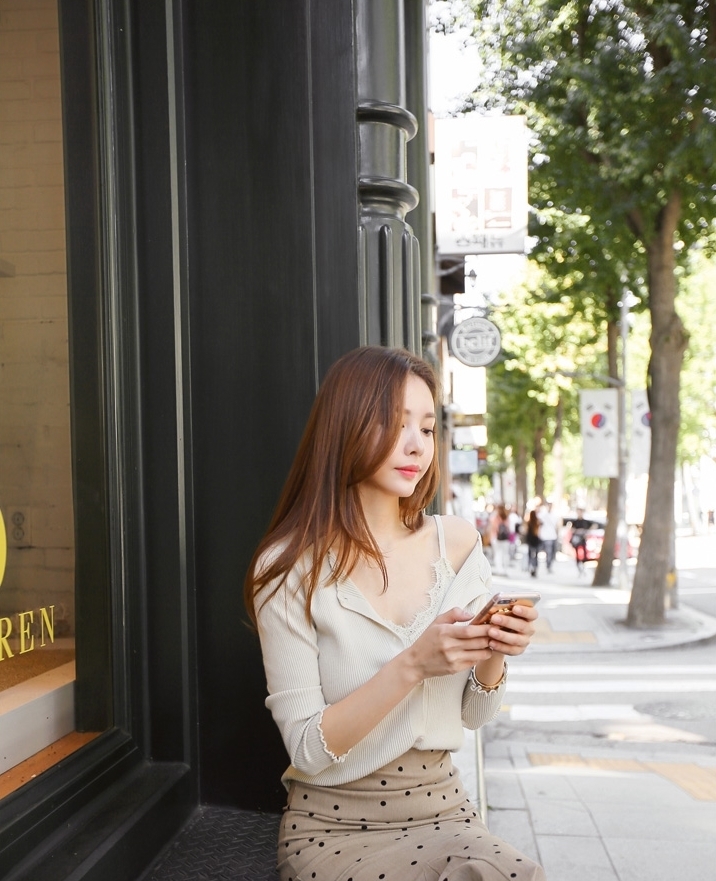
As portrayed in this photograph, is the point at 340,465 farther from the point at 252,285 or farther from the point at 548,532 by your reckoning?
the point at 548,532

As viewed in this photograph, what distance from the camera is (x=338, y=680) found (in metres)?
2.30

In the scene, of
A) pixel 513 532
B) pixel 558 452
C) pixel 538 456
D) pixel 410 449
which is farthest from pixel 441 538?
pixel 538 456

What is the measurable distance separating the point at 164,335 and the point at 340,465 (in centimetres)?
87

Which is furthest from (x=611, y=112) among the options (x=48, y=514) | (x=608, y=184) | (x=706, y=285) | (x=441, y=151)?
(x=706, y=285)

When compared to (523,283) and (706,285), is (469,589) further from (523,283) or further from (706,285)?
(706,285)

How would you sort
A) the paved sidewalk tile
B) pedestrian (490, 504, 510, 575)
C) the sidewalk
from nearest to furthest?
the paved sidewalk tile < the sidewalk < pedestrian (490, 504, 510, 575)

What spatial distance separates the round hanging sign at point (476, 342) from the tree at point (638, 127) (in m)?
2.58

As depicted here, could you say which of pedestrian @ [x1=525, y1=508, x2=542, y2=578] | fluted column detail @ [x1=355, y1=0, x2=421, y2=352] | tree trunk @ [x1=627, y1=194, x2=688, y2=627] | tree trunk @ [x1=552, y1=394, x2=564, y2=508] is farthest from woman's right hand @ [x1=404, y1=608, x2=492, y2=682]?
tree trunk @ [x1=552, y1=394, x2=564, y2=508]

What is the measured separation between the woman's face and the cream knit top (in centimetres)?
25

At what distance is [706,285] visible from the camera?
32.2 m

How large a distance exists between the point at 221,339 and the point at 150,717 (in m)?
1.14

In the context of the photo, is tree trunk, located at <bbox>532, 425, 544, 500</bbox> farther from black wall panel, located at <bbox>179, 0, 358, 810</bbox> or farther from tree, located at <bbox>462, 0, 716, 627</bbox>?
black wall panel, located at <bbox>179, 0, 358, 810</bbox>

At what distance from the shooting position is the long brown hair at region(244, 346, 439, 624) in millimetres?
2373

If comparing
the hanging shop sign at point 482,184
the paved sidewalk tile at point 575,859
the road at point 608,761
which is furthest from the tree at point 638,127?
the paved sidewalk tile at point 575,859
